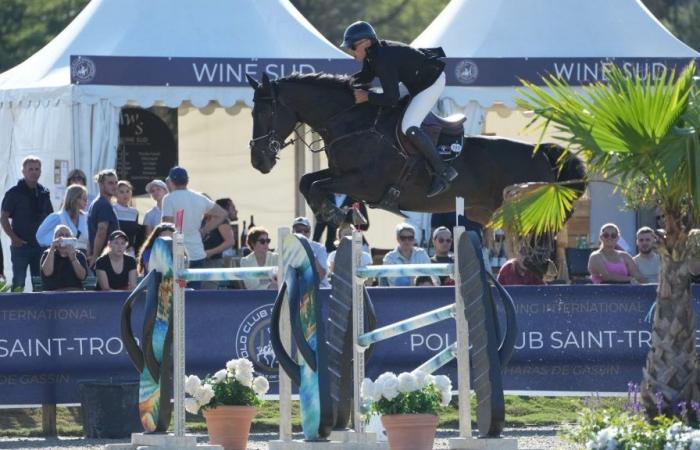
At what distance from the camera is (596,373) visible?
12164 millimetres

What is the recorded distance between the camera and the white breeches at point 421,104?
498 inches

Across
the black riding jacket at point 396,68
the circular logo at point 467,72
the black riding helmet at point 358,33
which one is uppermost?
the circular logo at point 467,72

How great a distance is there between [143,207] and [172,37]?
134 inches

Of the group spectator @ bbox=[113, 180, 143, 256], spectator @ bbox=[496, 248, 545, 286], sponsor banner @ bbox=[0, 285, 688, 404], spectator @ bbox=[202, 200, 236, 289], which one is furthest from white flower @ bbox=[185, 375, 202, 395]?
spectator @ bbox=[113, 180, 143, 256]

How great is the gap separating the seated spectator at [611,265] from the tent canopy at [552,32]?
4.16 meters

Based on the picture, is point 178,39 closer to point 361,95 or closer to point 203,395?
point 361,95

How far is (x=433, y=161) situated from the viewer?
42.5 ft

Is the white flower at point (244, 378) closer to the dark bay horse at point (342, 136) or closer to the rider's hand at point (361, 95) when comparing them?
the dark bay horse at point (342, 136)

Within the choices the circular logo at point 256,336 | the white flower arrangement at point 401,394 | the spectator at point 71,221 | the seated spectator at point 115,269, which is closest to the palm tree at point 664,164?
the white flower arrangement at point 401,394

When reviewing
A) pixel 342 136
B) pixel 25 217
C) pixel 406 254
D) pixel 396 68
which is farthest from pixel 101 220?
pixel 396 68

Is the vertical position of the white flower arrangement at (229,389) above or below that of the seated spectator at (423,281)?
below

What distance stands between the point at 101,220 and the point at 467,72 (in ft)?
15.2

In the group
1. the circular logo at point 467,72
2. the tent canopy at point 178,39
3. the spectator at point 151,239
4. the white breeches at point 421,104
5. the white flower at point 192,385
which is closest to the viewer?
the white flower at point 192,385

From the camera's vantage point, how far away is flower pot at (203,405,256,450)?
31.2 ft
